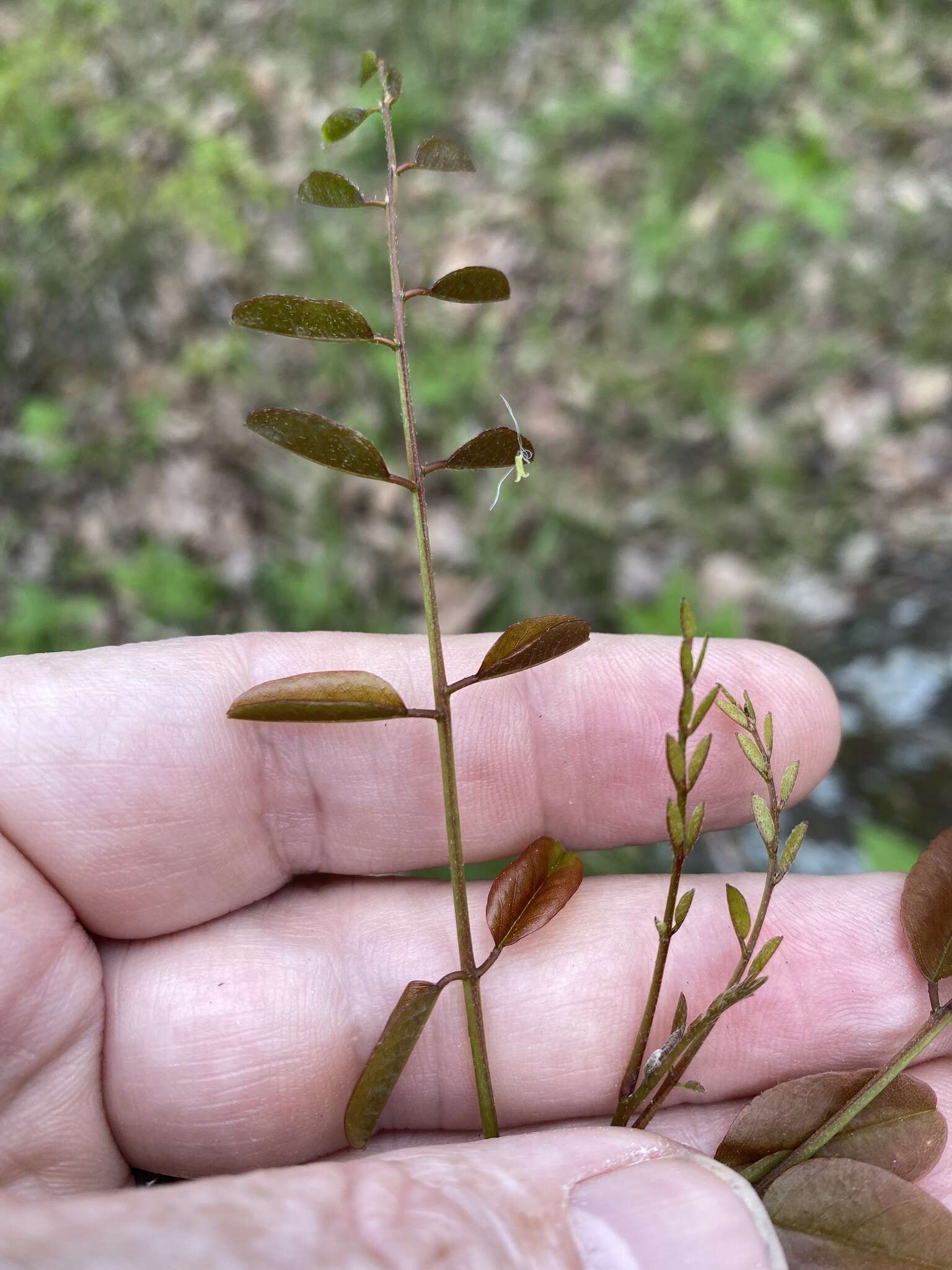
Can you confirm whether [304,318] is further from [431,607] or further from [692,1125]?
[692,1125]

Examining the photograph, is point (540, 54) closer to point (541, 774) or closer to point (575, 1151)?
point (541, 774)

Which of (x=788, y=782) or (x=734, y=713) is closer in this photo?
(x=788, y=782)

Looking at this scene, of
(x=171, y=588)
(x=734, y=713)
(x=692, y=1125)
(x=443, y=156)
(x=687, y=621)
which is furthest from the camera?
(x=171, y=588)

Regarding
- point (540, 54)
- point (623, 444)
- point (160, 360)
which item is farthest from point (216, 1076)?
point (540, 54)

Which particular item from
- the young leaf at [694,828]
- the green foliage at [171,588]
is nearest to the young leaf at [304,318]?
the young leaf at [694,828]

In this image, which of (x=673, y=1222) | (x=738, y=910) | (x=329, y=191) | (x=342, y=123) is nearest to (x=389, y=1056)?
(x=673, y=1222)

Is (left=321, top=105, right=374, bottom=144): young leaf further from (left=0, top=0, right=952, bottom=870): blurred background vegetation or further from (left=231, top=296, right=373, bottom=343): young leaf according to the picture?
(left=0, top=0, right=952, bottom=870): blurred background vegetation

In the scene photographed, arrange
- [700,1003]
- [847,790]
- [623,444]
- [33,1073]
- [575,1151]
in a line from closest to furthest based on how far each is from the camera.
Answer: [575,1151] < [33,1073] < [700,1003] < [847,790] < [623,444]
